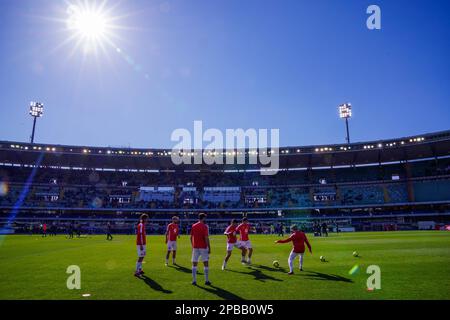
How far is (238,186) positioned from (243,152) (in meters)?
8.74

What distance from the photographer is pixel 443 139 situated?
56594mm

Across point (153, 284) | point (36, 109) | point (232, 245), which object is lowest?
point (153, 284)

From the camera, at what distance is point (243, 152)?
68875 mm

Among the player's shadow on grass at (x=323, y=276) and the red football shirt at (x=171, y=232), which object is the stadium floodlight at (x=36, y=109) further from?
the player's shadow on grass at (x=323, y=276)

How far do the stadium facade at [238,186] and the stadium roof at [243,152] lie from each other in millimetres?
199

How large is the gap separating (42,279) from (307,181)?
215 ft

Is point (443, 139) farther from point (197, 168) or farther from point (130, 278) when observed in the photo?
point (130, 278)

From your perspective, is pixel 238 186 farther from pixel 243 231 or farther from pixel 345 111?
pixel 243 231

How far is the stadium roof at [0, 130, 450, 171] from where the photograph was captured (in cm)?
6197

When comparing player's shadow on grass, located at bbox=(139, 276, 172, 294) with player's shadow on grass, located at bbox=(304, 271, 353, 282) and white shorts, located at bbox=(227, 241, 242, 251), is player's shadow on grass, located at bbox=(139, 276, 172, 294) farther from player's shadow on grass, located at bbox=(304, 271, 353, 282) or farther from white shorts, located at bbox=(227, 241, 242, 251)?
player's shadow on grass, located at bbox=(304, 271, 353, 282)

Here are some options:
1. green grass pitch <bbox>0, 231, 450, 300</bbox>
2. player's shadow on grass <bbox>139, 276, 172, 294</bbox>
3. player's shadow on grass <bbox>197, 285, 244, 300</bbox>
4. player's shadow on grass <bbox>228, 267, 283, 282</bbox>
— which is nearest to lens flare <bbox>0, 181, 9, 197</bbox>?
green grass pitch <bbox>0, 231, 450, 300</bbox>

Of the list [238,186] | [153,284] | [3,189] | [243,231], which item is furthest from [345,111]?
[3,189]
